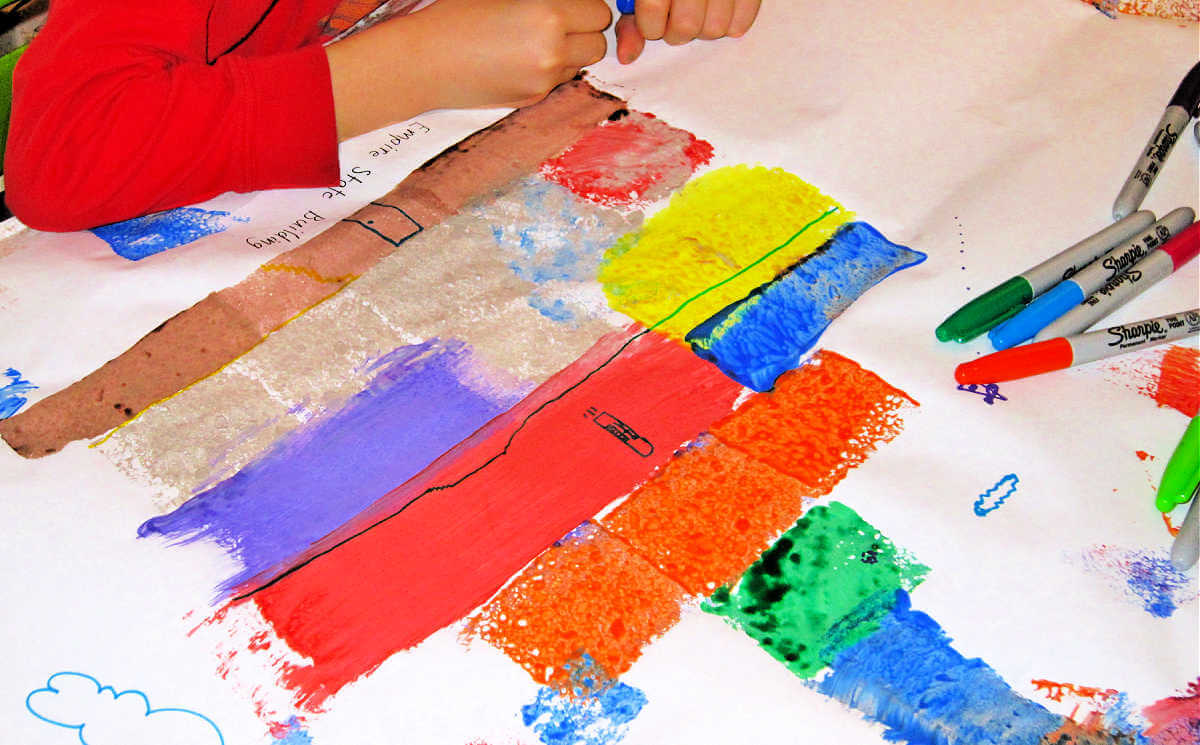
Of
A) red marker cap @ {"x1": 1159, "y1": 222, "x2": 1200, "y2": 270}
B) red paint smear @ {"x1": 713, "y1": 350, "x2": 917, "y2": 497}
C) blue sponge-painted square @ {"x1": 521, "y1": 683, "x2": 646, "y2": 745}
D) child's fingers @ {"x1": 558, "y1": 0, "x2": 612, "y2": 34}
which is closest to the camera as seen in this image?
blue sponge-painted square @ {"x1": 521, "y1": 683, "x2": 646, "y2": 745}

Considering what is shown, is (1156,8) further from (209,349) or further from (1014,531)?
(209,349)

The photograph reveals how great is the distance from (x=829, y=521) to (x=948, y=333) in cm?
17

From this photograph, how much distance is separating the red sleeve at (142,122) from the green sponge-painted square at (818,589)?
44 centimetres

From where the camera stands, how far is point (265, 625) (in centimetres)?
48

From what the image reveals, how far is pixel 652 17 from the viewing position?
81 cm

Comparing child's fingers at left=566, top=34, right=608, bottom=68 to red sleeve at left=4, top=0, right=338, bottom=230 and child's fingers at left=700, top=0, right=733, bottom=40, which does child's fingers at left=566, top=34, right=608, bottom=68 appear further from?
red sleeve at left=4, top=0, right=338, bottom=230

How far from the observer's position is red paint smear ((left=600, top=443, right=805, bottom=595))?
1.67 ft

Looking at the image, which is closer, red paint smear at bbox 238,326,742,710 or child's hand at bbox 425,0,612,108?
red paint smear at bbox 238,326,742,710

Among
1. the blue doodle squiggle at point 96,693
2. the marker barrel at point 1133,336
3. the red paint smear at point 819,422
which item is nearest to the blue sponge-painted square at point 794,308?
the red paint smear at point 819,422

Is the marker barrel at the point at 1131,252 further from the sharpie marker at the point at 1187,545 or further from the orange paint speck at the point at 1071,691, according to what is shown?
the orange paint speck at the point at 1071,691

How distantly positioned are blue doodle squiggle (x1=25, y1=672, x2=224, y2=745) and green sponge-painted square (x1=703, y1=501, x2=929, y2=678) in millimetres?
248

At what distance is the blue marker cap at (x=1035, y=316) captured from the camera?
61 centimetres

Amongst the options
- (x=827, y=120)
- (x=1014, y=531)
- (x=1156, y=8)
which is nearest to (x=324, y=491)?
(x=1014, y=531)

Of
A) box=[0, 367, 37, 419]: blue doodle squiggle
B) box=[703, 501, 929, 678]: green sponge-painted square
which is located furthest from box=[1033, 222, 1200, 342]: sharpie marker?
box=[0, 367, 37, 419]: blue doodle squiggle
